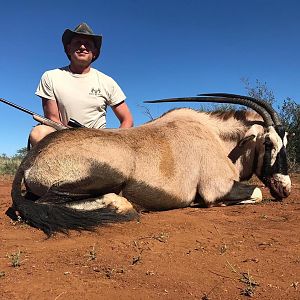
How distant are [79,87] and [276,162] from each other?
2.91 meters

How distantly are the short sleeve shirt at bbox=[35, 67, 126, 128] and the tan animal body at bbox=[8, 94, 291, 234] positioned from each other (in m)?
1.12

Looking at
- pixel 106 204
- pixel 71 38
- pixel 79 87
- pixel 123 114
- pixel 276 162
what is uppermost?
pixel 71 38

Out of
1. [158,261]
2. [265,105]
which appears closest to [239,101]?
[265,105]

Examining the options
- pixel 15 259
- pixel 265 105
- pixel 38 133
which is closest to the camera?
pixel 15 259

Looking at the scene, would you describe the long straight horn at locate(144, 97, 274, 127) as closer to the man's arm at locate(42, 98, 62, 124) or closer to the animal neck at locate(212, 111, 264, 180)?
the animal neck at locate(212, 111, 264, 180)

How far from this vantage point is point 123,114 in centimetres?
651

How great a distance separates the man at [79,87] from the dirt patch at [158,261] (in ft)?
8.00

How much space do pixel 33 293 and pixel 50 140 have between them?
234cm

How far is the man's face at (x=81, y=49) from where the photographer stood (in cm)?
598

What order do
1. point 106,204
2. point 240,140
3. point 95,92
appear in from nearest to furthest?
point 106,204
point 240,140
point 95,92

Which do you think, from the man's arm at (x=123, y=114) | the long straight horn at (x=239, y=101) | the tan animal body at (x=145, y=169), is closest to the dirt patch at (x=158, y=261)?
the tan animal body at (x=145, y=169)

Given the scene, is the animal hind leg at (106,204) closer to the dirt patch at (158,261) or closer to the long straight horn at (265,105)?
the dirt patch at (158,261)

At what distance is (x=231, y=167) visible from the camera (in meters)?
5.21

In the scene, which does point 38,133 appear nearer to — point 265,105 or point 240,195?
point 240,195
